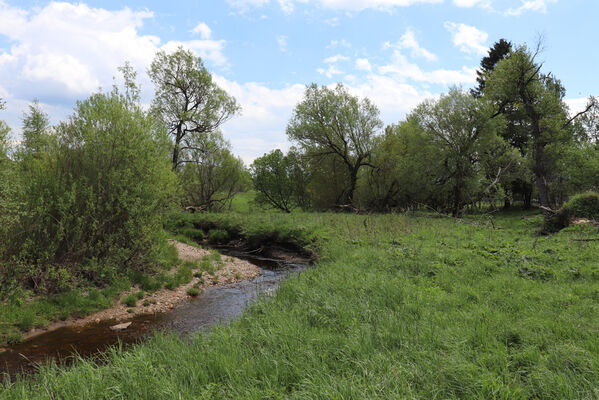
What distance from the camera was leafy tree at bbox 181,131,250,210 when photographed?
3416 cm

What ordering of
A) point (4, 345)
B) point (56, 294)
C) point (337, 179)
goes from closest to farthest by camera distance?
point (4, 345)
point (56, 294)
point (337, 179)

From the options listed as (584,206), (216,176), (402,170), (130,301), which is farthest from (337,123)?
(130,301)

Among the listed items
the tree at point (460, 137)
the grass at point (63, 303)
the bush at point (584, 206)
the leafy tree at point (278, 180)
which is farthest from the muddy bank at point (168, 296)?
the leafy tree at point (278, 180)

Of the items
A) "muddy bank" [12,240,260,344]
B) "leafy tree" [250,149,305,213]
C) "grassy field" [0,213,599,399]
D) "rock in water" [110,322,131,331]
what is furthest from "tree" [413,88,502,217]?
"rock in water" [110,322,131,331]

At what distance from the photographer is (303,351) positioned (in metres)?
4.75

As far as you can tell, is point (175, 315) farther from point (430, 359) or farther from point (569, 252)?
point (569, 252)

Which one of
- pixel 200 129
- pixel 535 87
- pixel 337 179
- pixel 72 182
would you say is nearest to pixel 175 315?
pixel 72 182

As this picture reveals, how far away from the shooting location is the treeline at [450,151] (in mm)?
22516

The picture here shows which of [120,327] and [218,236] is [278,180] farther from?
[120,327]

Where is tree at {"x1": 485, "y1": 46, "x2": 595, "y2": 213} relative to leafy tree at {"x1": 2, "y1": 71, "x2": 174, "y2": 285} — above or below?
above

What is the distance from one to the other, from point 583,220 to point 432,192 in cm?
1543

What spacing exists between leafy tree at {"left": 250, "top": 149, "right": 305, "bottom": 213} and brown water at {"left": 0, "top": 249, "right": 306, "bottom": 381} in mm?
27208

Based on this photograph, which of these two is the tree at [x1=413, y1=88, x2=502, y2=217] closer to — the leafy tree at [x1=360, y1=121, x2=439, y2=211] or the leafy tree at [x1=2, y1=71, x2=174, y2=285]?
the leafy tree at [x1=360, y1=121, x2=439, y2=211]

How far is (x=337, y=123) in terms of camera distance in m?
32.4
